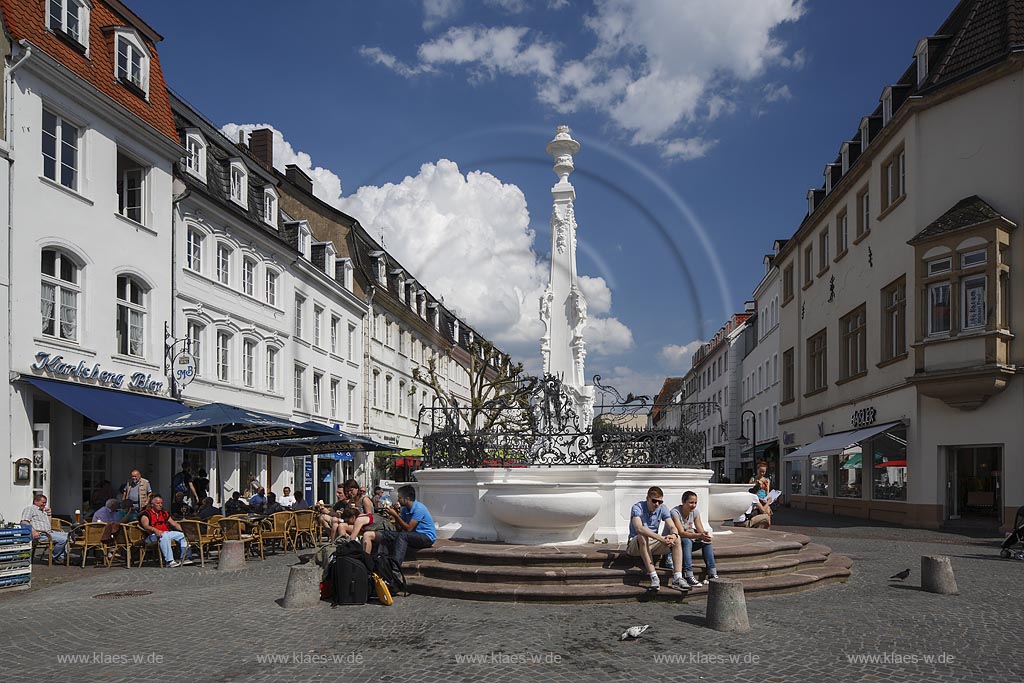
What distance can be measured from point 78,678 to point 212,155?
22187 millimetres

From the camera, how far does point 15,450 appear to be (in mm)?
17172

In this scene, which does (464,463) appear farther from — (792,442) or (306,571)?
(792,442)

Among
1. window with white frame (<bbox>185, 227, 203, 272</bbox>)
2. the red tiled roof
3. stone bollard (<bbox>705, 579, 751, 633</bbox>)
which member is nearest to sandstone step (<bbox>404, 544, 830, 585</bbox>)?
stone bollard (<bbox>705, 579, 751, 633</bbox>)

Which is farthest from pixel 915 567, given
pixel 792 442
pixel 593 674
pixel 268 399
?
pixel 792 442

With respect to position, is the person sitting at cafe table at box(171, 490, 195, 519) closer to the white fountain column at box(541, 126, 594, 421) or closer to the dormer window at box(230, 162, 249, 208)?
the white fountain column at box(541, 126, 594, 421)

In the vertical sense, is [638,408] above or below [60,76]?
below

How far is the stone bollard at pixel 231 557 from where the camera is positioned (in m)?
14.2

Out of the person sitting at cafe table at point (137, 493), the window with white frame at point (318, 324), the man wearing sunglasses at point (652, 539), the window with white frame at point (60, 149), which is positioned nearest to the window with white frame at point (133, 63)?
the window with white frame at point (60, 149)

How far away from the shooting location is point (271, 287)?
30859 millimetres

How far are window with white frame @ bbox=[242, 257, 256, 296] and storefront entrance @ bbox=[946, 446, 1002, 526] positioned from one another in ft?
67.1

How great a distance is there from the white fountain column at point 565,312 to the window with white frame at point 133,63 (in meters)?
11.2

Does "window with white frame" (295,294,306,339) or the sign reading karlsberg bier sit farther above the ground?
"window with white frame" (295,294,306,339)

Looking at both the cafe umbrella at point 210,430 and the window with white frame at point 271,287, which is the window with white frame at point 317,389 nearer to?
the window with white frame at point 271,287

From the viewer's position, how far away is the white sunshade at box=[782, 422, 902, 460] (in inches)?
1011
